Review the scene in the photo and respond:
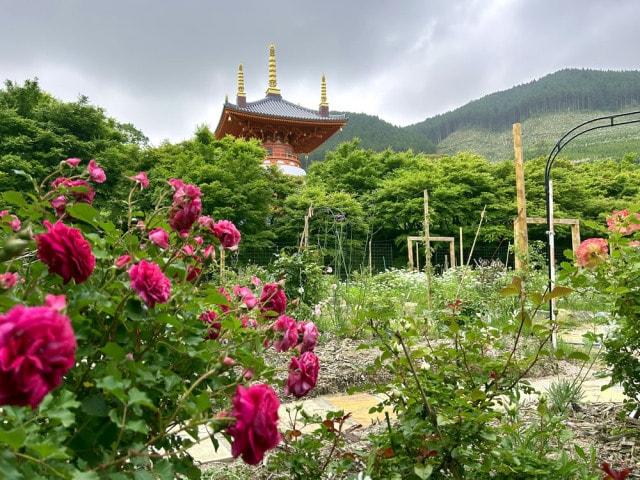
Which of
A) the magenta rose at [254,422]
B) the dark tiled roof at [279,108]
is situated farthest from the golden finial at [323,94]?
the magenta rose at [254,422]

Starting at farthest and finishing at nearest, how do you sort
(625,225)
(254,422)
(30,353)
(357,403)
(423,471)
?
1. (357,403)
2. (625,225)
3. (423,471)
4. (254,422)
5. (30,353)

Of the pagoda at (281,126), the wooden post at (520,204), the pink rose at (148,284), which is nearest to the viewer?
the pink rose at (148,284)

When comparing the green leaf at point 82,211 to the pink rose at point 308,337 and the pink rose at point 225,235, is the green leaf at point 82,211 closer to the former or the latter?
the pink rose at point 225,235

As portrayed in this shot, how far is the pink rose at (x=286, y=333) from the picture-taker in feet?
3.27

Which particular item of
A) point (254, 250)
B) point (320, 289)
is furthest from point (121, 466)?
point (254, 250)

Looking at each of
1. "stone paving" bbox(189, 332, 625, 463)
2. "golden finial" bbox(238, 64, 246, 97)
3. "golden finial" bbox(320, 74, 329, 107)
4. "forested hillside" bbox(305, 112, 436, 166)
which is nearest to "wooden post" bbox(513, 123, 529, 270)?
"stone paving" bbox(189, 332, 625, 463)

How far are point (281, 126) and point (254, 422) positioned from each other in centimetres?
1788

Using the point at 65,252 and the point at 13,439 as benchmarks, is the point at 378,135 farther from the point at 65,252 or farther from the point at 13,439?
the point at 13,439

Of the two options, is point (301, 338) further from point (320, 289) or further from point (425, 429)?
point (320, 289)

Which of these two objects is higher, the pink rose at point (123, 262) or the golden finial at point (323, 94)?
the golden finial at point (323, 94)

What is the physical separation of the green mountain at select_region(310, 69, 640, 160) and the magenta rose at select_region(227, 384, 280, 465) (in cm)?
3453

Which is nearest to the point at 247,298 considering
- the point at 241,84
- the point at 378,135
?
the point at 241,84

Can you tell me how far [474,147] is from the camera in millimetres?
40156

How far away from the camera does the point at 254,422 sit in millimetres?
584
